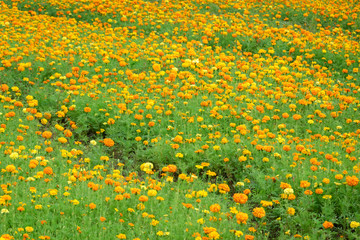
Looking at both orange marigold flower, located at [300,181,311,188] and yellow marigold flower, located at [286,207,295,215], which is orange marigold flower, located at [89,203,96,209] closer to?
yellow marigold flower, located at [286,207,295,215]

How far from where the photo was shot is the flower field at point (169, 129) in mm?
4594

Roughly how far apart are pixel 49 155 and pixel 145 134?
156 centimetres

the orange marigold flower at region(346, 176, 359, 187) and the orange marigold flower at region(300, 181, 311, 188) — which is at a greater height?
the orange marigold flower at region(346, 176, 359, 187)

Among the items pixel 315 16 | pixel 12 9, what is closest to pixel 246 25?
pixel 315 16

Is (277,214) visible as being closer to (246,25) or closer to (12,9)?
(246,25)

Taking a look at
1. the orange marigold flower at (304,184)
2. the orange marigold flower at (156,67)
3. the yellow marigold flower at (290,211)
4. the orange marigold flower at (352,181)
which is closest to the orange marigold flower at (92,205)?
the yellow marigold flower at (290,211)

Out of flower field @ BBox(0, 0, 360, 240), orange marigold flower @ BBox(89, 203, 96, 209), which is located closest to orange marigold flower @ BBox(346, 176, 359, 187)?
flower field @ BBox(0, 0, 360, 240)

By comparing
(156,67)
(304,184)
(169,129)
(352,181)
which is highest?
(352,181)

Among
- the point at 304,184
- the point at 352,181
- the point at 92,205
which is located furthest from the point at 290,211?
the point at 92,205

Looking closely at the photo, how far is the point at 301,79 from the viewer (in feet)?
29.8

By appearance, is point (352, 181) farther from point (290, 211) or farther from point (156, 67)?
point (156, 67)

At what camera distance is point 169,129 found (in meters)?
6.77

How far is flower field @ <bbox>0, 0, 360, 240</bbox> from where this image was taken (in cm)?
459

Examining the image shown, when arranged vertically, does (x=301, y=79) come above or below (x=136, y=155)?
above
